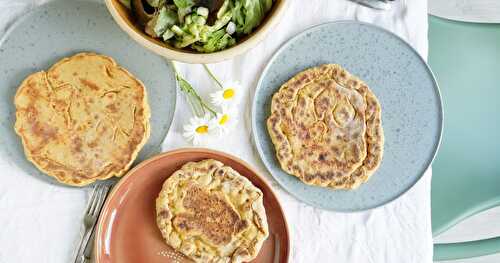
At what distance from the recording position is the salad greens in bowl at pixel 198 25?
3.41 ft

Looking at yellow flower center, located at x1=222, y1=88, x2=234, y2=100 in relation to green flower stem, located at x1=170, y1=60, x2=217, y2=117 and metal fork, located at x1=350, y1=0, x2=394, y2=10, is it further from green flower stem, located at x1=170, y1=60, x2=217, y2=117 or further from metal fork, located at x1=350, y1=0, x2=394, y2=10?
metal fork, located at x1=350, y1=0, x2=394, y2=10

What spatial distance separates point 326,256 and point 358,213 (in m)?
0.14

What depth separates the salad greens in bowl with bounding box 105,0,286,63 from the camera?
1038mm

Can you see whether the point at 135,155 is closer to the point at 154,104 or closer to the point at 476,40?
the point at 154,104

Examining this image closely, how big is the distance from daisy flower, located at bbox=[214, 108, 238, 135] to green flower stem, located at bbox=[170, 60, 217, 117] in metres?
0.02

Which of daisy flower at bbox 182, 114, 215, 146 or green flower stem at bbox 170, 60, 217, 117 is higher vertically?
green flower stem at bbox 170, 60, 217, 117

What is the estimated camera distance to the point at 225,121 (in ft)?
4.31

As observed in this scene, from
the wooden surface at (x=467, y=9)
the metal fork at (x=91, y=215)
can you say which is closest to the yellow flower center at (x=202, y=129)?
the metal fork at (x=91, y=215)

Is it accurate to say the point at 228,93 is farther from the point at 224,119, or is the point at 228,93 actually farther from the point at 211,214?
the point at 211,214

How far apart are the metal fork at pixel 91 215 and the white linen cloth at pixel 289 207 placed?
0.03m

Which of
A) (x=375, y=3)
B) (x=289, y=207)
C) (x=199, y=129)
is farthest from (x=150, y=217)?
(x=375, y=3)

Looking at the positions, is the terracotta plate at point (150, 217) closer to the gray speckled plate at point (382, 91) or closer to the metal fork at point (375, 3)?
the gray speckled plate at point (382, 91)

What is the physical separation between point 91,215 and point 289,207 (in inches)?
19.3

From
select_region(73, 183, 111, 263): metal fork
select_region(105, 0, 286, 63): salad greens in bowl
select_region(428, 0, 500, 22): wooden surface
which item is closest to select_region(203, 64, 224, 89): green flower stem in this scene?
select_region(105, 0, 286, 63): salad greens in bowl
